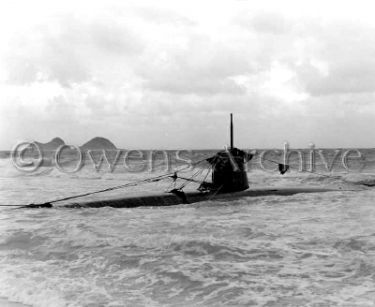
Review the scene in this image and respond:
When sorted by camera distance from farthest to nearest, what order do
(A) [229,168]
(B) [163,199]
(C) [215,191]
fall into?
(A) [229,168] < (C) [215,191] < (B) [163,199]

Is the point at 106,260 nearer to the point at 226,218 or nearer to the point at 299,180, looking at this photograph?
the point at 226,218

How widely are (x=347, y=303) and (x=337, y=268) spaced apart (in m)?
1.64

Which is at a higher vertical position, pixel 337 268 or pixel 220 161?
pixel 220 161

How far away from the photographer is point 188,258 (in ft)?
27.3

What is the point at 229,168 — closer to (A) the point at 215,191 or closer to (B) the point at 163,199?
(A) the point at 215,191

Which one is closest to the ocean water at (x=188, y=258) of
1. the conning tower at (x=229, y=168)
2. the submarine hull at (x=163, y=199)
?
the submarine hull at (x=163, y=199)

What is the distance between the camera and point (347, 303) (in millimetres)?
5961

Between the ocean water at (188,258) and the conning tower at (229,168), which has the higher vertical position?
the conning tower at (229,168)

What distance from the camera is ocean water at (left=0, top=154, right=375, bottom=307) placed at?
646 cm

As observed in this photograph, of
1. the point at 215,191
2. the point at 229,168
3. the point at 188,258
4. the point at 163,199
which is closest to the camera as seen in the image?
the point at 188,258

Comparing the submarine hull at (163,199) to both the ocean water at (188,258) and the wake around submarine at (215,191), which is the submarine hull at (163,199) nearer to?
the wake around submarine at (215,191)

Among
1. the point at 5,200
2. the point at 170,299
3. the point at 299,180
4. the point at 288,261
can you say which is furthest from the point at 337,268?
the point at 299,180

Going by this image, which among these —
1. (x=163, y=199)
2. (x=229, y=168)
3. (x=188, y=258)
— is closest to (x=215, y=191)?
(x=229, y=168)

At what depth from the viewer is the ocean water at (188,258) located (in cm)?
646
